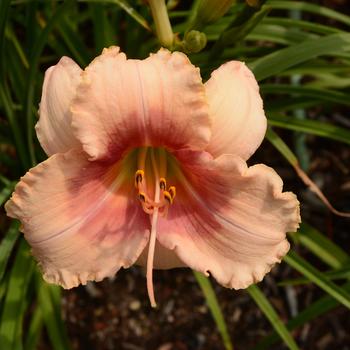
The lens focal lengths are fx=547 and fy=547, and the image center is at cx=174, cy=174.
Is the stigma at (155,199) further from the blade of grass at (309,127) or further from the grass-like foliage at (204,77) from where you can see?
the blade of grass at (309,127)

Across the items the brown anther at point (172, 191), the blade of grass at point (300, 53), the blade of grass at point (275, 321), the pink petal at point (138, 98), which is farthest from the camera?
the blade of grass at point (275, 321)

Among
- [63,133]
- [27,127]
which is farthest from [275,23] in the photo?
[63,133]

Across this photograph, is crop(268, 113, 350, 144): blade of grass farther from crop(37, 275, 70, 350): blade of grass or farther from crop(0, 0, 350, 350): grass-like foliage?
crop(37, 275, 70, 350): blade of grass

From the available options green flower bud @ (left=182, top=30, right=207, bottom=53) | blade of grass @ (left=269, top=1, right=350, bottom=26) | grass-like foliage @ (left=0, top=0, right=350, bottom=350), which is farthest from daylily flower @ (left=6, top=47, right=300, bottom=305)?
blade of grass @ (left=269, top=1, right=350, bottom=26)

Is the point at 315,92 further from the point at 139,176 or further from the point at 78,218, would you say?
the point at 78,218

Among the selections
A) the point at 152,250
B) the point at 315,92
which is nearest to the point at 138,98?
the point at 152,250

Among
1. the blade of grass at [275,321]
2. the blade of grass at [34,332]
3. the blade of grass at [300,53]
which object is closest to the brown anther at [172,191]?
the blade of grass at [300,53]

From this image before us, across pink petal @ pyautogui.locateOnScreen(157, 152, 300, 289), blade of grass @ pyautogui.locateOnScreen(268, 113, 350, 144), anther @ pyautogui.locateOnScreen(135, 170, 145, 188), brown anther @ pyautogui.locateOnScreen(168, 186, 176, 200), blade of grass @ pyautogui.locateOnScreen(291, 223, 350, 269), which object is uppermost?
anther @ pyautogui.locateOnScreen(135, 170, 145, 188)
